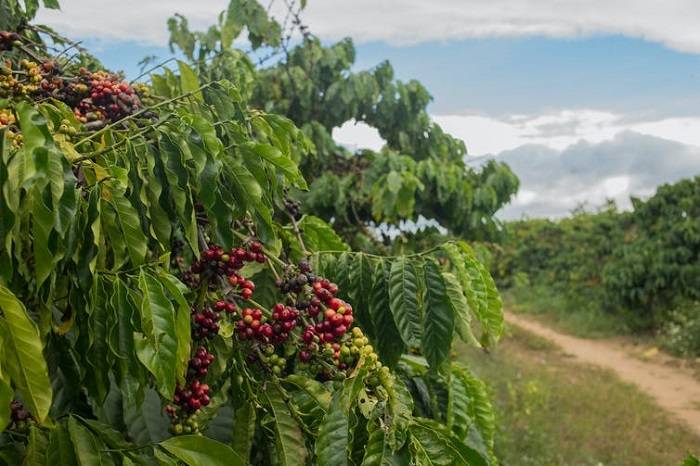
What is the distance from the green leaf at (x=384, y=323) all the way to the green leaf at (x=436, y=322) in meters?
0.09

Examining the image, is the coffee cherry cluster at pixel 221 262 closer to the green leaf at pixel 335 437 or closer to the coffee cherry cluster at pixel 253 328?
the coffee cherry cluster at pixel 253 328

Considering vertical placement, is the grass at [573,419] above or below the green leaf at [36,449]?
below

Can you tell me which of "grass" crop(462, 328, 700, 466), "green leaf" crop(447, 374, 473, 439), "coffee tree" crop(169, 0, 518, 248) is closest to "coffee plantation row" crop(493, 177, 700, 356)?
"grass" crop(462, 328, 700, 466)

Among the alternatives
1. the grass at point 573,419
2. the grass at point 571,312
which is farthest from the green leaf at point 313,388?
the grass at point 571,312

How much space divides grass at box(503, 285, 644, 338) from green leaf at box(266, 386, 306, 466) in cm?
1160

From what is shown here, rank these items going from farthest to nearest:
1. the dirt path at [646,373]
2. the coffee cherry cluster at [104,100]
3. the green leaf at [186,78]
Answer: the dirt path at [646,373]
the green leaf at [186,78]
the coffee cherry cluster at [104,100]

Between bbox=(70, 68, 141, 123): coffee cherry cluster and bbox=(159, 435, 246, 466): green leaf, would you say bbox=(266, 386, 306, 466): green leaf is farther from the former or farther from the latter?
bbox=(70, 68, 141, 123): coffee cherry cluster

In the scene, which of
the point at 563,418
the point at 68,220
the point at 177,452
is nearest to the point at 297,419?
the point at 177,452

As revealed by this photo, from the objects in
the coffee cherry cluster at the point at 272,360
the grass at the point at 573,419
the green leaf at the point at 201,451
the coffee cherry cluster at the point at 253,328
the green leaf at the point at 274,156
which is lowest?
the grass at the point at 573,419

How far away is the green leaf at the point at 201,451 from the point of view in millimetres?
1418

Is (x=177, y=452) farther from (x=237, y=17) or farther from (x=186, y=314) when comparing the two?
(x=237, y=17)

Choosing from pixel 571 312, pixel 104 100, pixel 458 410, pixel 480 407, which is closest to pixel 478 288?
pixel 458 410

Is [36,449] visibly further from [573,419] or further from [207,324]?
[573,419]

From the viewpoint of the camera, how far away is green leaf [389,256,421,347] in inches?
74.0
